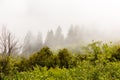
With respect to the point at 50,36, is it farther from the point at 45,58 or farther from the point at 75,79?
the point at 75,79

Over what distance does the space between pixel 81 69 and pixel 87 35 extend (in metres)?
113

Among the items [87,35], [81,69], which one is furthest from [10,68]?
[87,35]

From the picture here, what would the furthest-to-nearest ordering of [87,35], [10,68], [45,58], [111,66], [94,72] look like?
1. [87,35]
2. [45,58]
3. [10,68]
4. [111,66]
5. [94,72]

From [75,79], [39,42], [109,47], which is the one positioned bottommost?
[75,79]

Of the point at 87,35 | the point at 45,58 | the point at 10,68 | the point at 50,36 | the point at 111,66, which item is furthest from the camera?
the point at 87,35

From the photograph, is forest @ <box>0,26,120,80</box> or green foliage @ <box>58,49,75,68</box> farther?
green foliage @ <box>58,49,75,68</box>

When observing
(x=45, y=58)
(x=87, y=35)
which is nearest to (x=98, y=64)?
(x=45, y=58)

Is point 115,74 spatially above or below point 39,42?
below

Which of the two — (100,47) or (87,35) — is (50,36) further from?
(100,47)

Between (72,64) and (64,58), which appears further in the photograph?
(64,58)

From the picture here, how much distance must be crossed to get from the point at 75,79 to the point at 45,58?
58.7 feet

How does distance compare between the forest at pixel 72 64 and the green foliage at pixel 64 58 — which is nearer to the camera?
the forest at pixel 72 64

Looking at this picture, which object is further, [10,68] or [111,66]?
[10,68]

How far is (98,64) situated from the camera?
44.6ft
